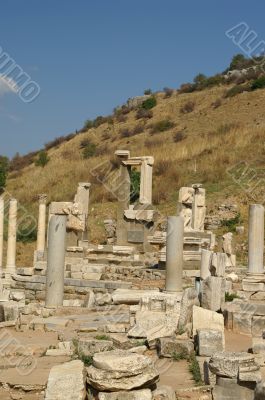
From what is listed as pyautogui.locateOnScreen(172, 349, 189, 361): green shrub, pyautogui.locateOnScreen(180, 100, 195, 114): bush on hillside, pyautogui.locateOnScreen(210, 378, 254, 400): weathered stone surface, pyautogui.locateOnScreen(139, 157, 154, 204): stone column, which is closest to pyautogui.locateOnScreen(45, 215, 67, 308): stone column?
pyautogui.locateOnScreen(172, 349, 189, 361): green shrub

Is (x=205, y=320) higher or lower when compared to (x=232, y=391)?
higher

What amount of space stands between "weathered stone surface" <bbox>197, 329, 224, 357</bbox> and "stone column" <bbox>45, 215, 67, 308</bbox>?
17.8ft

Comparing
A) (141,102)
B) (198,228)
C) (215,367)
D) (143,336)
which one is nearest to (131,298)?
(143,336)

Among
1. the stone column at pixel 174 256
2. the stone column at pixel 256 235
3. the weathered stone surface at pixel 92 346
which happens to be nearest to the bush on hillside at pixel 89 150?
the stone column at pixel 256 235

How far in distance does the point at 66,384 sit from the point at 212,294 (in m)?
5.54

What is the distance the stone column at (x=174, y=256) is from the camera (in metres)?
13.1

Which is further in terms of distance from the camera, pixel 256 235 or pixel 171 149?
pixel 171 149

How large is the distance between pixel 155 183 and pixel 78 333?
23010mm

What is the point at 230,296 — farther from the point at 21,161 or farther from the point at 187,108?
the point at 21,161

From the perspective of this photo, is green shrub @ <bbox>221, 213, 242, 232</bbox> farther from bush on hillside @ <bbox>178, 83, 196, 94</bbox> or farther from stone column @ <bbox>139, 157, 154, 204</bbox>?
bush on hillside @ <bbox>178, 83, 196, 94</bbox>

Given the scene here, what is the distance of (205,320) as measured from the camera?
9.70 meters

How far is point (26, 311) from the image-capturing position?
12672 mm

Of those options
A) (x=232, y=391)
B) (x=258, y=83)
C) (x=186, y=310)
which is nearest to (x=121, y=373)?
(x=232, y=391)

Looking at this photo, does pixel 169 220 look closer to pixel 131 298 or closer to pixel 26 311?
pixel 131 298
